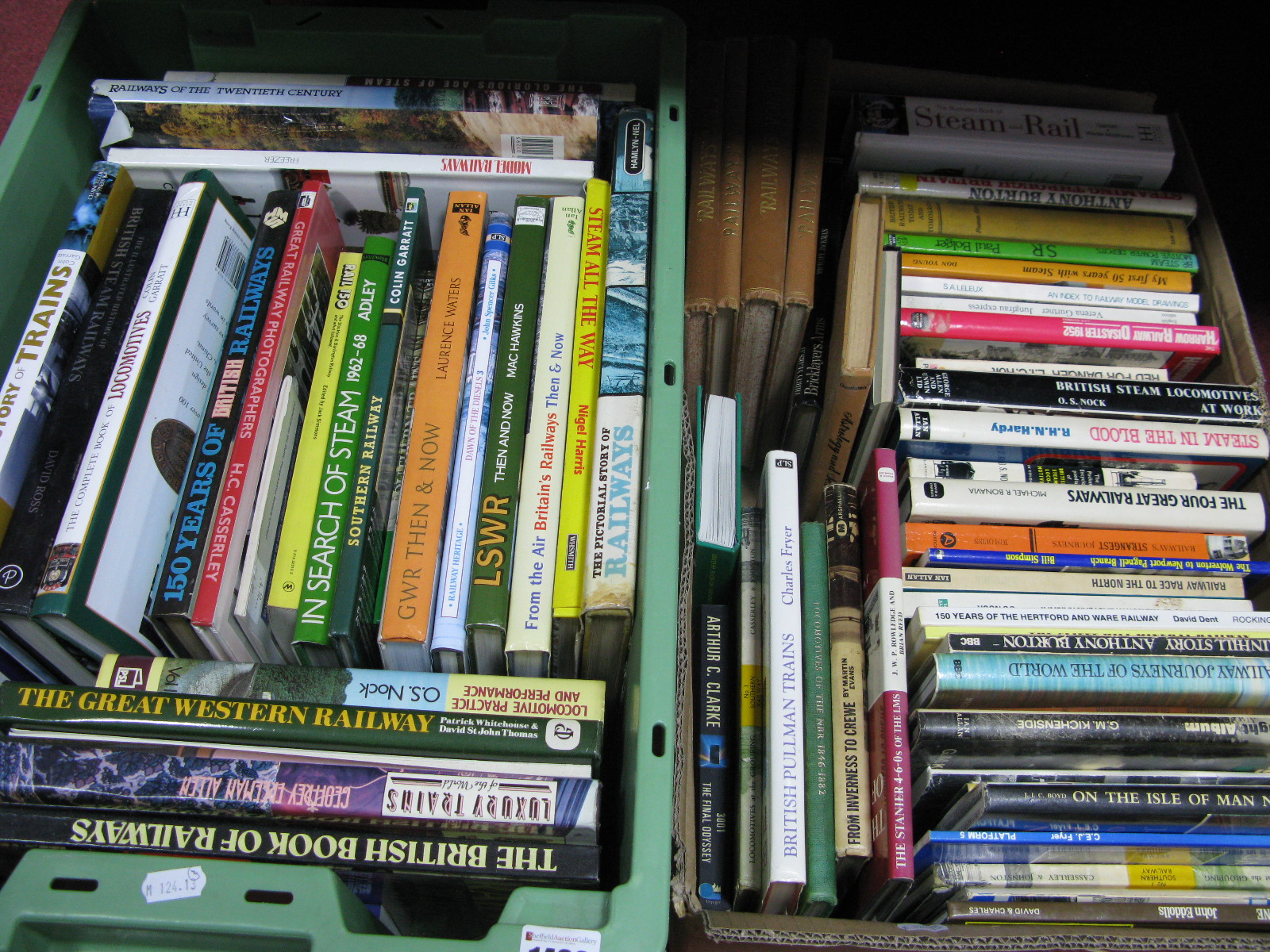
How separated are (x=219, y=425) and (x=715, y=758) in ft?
1.59

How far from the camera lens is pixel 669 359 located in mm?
718

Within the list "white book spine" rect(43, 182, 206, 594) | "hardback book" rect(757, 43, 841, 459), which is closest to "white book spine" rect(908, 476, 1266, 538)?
"hardback book" rect(757, 43, 841, 459)

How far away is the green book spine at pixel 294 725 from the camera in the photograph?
1.93 feet

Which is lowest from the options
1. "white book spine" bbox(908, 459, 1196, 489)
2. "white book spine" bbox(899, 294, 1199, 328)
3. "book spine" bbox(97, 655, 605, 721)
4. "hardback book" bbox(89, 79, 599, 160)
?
"book spine" bbox(97, 655, 605, 721)

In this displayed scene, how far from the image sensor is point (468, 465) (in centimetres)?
69

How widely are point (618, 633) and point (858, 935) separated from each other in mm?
278

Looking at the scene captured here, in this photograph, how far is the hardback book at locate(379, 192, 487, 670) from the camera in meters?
0.64

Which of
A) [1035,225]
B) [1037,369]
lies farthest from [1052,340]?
[1035,225]

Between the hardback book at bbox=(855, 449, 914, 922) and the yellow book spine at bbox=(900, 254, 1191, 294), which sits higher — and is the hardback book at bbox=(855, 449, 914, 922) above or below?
below

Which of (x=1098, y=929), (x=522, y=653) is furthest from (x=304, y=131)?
(x=1098, y=929)

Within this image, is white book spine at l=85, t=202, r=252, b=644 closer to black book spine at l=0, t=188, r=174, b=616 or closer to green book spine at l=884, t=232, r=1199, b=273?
black book spine at l=0, t=188, r=174, b=616

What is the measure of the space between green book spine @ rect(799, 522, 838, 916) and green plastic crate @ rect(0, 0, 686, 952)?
149 mm

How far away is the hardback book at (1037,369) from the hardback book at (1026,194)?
0.47 feet

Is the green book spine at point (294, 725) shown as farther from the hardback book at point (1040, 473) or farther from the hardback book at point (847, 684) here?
the hardback book at point (1040, 473)
